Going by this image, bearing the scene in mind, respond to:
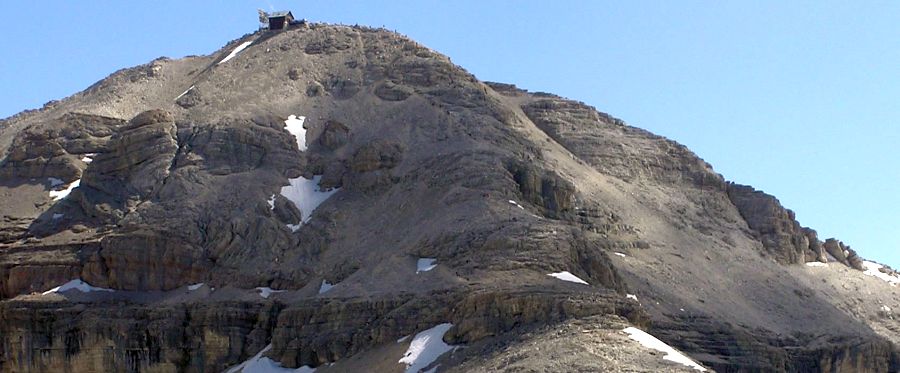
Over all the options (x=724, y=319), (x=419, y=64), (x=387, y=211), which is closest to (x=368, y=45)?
(x=419, y=64)

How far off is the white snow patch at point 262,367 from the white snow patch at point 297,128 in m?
21.9

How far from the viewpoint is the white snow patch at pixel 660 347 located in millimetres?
88438

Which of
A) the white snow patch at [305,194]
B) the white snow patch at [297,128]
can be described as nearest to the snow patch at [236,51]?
the white snow patch at [297,128]

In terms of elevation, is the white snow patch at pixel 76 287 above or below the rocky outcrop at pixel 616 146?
below

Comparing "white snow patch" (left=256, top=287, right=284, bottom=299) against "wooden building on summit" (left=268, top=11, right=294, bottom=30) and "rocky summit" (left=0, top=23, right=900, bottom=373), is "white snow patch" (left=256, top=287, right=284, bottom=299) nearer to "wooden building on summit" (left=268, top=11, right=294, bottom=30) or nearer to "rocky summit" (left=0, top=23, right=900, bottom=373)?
"rocky summit" (left=0, top=23, right=900, bottom=373)

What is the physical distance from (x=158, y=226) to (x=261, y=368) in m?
14.5

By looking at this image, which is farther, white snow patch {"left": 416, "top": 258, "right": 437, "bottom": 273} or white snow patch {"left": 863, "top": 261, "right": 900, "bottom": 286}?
white snow patch {"left": 863, "top": 261, "right": 900, "bottom": 286}

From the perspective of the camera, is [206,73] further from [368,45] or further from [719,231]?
[719,231]

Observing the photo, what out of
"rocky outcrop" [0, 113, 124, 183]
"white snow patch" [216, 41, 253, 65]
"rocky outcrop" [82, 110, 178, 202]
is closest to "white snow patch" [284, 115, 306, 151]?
"rocky outcrop" [82, 110, 178, 202]

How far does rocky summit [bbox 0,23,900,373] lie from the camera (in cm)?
10081

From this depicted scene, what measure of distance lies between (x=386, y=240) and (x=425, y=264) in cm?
642

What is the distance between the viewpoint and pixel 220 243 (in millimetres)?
114500

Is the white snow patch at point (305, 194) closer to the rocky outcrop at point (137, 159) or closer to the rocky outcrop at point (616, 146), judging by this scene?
the rocky outcrop at point (137, 159)

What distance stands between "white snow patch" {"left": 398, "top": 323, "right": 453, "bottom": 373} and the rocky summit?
0.15 meters
